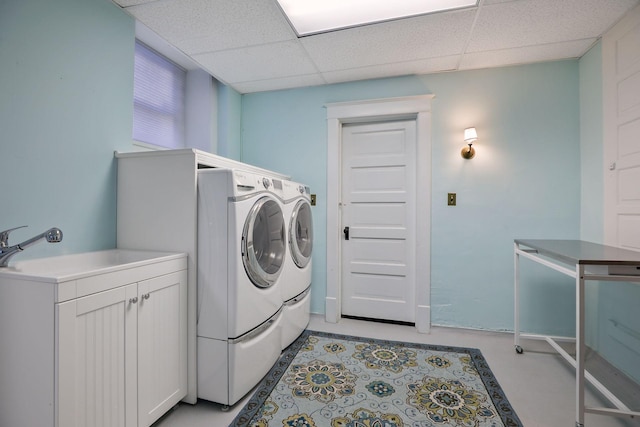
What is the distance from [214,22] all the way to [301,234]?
65.8 inches

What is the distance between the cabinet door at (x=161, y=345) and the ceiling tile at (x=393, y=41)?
6.25 ft

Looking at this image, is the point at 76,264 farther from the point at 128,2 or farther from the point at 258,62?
the point at 258,62

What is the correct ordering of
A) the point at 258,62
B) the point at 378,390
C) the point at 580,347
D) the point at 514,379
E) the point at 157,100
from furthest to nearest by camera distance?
the point at 157,100 < the point at 258,62 < the point at 514,379 < the point at 378,390 < the point at 580,347

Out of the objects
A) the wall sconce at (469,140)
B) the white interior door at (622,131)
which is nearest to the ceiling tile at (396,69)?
the wall sconce at (469,140)

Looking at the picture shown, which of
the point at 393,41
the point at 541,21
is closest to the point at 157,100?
the point at 393,41

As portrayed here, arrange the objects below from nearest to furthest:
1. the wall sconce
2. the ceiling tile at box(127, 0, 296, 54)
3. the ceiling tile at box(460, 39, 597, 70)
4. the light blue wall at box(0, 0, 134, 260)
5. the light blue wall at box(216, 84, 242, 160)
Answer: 1. the light blue wall at box(0, 0, 134, 260)
2. the ceiling tile at box(127, 0, 296, 54)
3. the ceiling tile at box(460, 39, 597, 70)
4. the wall sconce
5. the light blue wall at box(216, 84, 242, 160)

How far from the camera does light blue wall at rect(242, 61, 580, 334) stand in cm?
231

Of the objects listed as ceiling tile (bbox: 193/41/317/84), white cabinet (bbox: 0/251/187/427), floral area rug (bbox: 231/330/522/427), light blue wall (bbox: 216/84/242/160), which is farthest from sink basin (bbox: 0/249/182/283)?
ceiling tile (bbox: 193/41/317/84)

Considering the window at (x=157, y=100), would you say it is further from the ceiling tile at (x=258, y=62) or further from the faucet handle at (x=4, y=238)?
the faucet handle at (x=4, y=238)

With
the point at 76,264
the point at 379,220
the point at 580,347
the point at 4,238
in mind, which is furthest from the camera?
the point at 379,220

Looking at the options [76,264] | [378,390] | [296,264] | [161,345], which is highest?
Result: [76,264]

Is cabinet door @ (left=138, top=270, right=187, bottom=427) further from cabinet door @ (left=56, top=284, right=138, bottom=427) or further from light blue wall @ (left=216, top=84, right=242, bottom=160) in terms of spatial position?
light blue wall @ (left=216, top=84, right=242, bottom=160)

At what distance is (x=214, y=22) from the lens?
1854 millimetres

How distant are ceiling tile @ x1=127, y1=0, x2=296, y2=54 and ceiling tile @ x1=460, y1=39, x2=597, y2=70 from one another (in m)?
1.51
